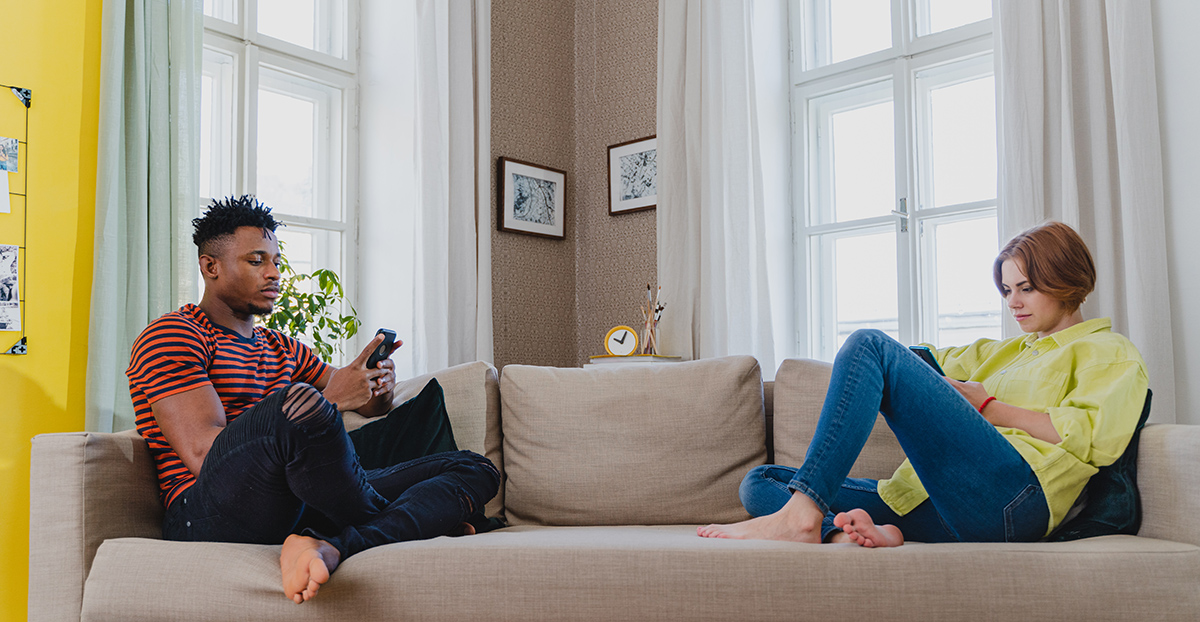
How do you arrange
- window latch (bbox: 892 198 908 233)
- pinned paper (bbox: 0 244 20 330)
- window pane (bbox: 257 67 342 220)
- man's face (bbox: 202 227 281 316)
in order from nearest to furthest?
man's face (bbox: 202 227 281 316) → pinned paper (bbox: 0 244 20 330) → window latch (bbox: 892 198 908 233) → window pane (bbox: 257 67 342 220)

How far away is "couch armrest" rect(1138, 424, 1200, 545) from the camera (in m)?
1.61

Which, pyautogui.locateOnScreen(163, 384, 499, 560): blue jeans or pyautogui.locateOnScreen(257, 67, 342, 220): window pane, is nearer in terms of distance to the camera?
pyautogui.locateOnScreen(163, 384, 499, 560): blue jeans

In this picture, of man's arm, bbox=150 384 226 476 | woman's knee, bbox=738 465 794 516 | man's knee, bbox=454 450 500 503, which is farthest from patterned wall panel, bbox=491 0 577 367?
man's arm, bbox=150 384 226 476

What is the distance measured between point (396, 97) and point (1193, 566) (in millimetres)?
3062

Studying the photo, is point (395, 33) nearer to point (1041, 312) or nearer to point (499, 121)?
point (499, 121)

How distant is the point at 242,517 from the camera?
1639mm

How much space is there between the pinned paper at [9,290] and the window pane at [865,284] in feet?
8.78

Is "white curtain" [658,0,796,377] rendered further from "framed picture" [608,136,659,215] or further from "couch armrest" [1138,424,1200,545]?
"couch armrest" [1138,424,1200,545]

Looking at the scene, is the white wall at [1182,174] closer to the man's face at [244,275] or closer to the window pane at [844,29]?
the window pane at [844,29]

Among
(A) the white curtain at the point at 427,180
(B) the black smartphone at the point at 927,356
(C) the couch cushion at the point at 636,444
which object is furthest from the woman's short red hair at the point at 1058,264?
(A) the white curtain at the point at 427,180

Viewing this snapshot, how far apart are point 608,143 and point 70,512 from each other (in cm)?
265

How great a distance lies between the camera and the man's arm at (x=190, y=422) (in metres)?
1.71

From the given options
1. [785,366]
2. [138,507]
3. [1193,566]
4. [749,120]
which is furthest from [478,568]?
[749,120]

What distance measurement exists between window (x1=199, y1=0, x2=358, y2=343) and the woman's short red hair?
2592 millimetres
